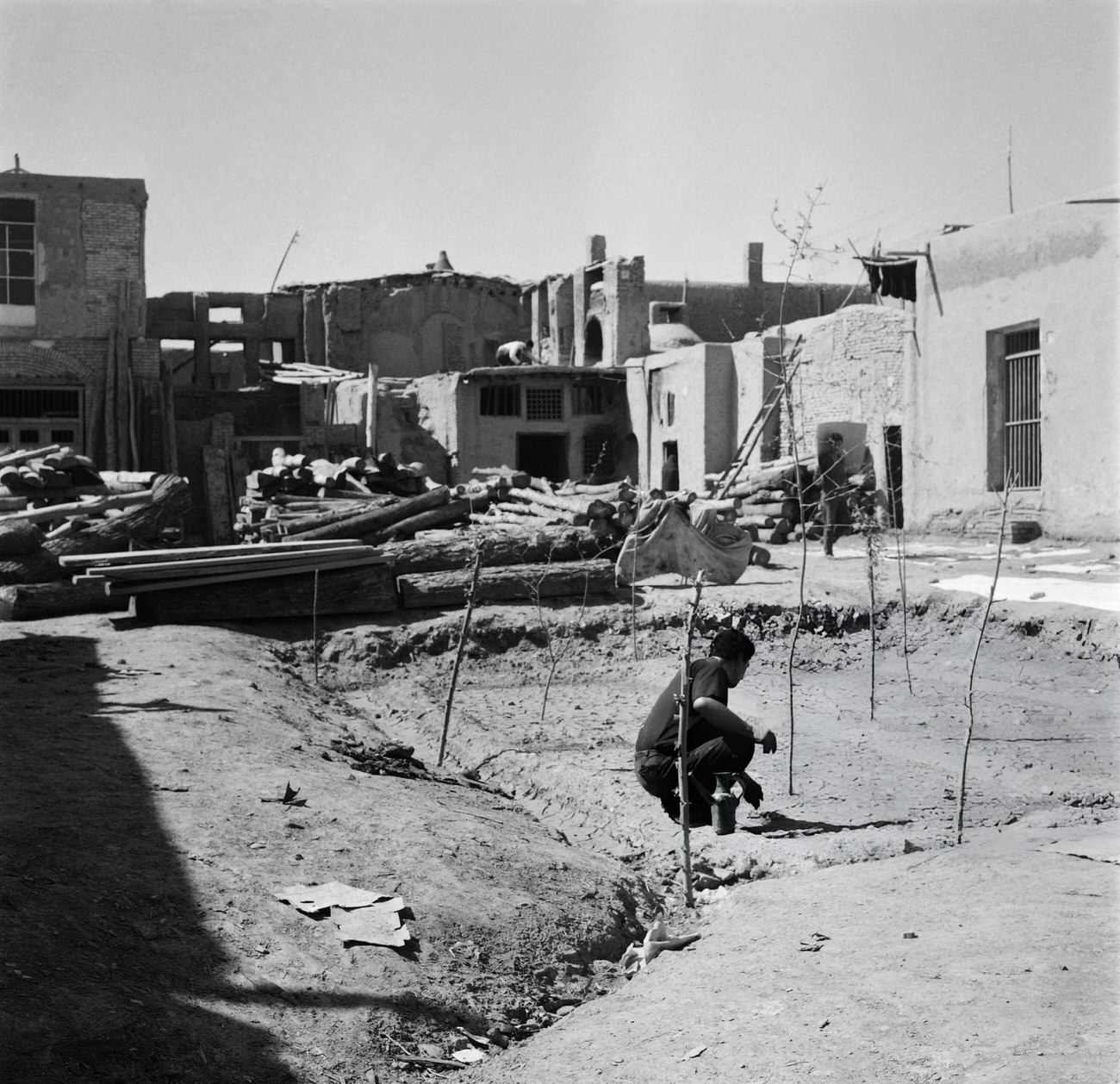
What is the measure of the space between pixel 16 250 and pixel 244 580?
1267 cm

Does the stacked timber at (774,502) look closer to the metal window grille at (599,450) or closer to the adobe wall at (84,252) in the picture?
the metal window grille at (599,450)

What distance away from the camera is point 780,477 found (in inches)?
845

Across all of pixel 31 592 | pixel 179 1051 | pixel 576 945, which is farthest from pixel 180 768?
pixel 31 592

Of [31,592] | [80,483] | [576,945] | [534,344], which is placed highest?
[534,344]

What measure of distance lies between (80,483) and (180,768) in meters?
11.7

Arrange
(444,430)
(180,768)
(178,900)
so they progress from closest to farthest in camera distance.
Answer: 1. (178,900)
2. (180,768)
3. (444,430)

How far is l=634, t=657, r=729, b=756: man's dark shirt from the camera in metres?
6.41

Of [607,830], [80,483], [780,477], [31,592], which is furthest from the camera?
[780,477]

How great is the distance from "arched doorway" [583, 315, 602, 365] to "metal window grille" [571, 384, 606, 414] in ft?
12.6

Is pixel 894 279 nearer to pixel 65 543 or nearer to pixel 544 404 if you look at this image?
pixel 65 543

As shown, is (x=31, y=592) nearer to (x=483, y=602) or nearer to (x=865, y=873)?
(x=483, y=602)

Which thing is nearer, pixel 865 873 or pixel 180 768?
pixel 865 873

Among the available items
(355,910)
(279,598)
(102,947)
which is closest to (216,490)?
(279,598)

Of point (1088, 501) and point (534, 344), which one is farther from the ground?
point (534, 344)
